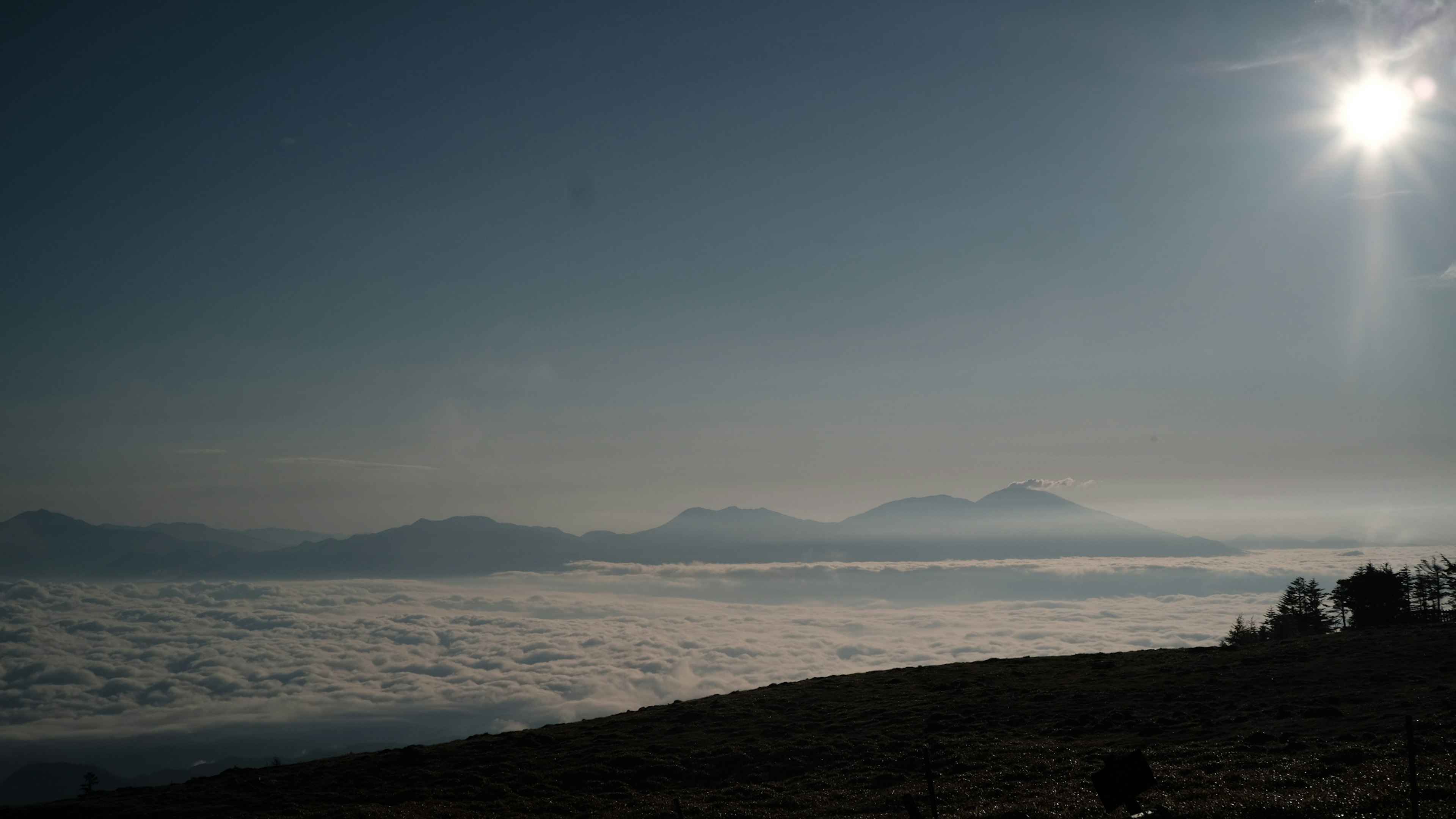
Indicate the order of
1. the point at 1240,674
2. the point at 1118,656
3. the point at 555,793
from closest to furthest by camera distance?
the point at 555,793
the point at 1240,674
the point at 1118,656

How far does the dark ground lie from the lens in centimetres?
2519

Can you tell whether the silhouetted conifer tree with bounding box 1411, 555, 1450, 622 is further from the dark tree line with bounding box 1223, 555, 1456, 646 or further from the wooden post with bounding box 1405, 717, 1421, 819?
the wooden post with bounding box 1405, 717, 1421, 819

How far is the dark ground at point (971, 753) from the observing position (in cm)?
2519

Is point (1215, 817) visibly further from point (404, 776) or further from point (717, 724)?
point (404, 776)

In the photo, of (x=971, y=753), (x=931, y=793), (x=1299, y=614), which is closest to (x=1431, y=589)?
(x=1299, y=614)

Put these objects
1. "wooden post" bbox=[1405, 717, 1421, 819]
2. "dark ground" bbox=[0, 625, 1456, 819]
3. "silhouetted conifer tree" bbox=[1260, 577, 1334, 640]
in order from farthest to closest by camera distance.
Result: "silhouetted conifer tree" bbox=[1260, 577, 1334, 640]
"dark ground" bbox=[0, 625, 1456, 819]
"wooden post" bbox=[1405, 717, 1421, 819]

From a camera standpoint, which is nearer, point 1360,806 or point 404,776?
point 1360,806

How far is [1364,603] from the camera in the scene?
87.9m

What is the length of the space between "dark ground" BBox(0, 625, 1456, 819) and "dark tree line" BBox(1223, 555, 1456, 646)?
1514 inches

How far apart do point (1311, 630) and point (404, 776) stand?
393ft

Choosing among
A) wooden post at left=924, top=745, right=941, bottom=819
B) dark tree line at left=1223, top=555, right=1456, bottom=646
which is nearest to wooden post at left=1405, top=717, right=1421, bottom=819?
wooden post at left=924, top=745, right=941, bottom=819

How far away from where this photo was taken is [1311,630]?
99.1 metres

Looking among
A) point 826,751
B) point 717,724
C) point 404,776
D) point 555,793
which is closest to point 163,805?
point 404,776

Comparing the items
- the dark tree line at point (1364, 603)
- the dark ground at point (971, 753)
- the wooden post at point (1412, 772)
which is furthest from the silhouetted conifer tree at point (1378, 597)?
the wooden post at point (1412, 772)
